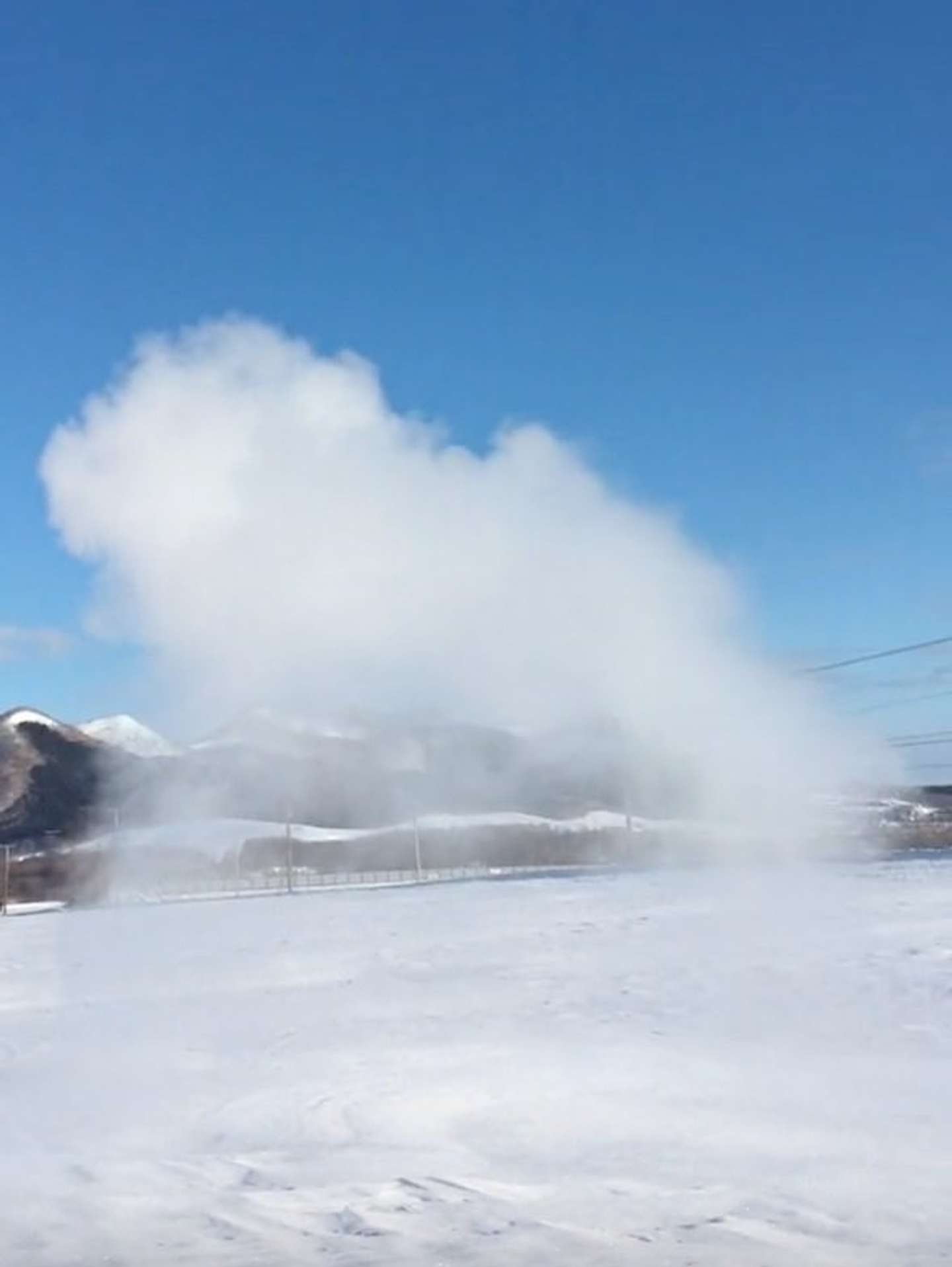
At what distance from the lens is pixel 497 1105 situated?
9.46 meters

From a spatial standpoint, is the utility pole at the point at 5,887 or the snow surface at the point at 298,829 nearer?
the utility pole at the point at 5,887

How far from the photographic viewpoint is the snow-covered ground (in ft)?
21.9

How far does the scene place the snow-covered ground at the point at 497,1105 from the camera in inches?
263

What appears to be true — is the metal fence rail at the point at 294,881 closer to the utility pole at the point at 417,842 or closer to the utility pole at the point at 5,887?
the utility pole at the point at 417,842

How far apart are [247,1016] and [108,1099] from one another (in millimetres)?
3729

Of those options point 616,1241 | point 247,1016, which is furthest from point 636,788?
point 616,1241

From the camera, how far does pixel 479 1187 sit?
7.50 meters

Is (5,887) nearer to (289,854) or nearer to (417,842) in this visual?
(289,854)

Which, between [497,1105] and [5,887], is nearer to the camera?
→ [497,1105]

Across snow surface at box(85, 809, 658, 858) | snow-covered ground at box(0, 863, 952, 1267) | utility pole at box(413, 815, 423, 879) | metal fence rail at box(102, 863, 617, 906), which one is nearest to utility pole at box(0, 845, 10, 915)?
metal fence rail at box(102, 863, 617, 906)

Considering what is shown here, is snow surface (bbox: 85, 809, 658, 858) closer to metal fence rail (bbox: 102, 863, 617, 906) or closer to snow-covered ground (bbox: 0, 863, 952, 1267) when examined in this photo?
metal fence rail (bbox: 102, 863, 617, 906)

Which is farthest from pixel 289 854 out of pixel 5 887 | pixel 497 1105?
pixel 497 1105

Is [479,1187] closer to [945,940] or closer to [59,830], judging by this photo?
[945,940]

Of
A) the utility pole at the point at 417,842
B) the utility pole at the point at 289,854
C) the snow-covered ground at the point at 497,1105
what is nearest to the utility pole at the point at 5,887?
the utility pole at the point at 289,854
